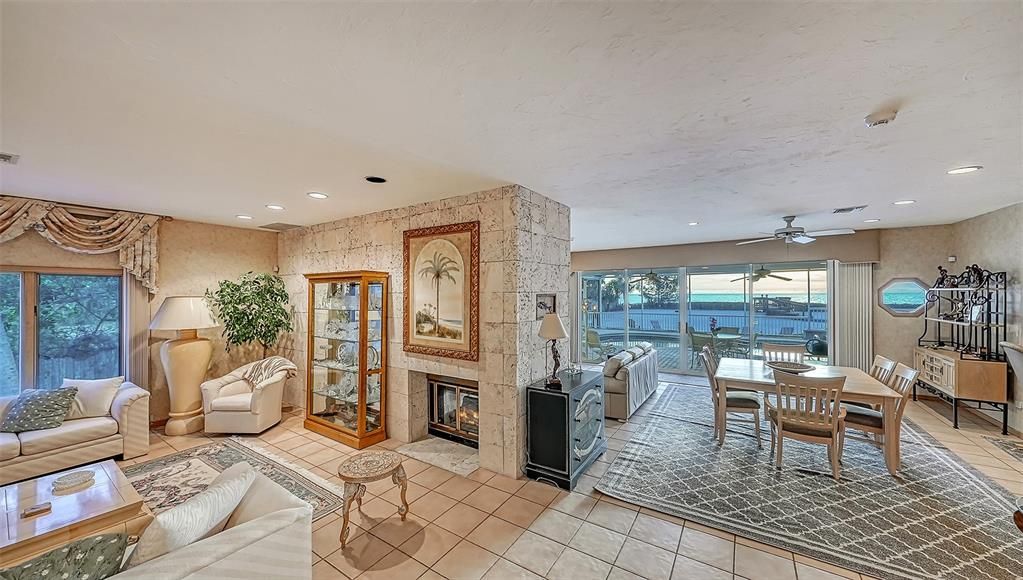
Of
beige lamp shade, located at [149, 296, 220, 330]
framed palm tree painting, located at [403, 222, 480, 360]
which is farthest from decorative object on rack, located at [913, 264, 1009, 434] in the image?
beige lamp shade, located at [149, 296, 220, 330]

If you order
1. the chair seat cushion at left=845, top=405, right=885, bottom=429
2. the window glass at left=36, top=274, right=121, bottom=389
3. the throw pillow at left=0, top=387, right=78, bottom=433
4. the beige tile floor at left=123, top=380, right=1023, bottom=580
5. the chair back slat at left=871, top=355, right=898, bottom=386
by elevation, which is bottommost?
the beige tile floor at left=123, top=380, right=1023, bottom=580

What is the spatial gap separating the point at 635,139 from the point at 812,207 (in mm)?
3012

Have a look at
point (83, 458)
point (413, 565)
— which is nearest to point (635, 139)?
point (413, 565)

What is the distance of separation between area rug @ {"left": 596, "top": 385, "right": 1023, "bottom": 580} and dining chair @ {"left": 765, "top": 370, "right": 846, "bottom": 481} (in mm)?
286

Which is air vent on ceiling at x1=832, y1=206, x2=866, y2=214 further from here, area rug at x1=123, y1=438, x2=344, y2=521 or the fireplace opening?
area rug at x1=123, y1=438, x2=344, y2=521

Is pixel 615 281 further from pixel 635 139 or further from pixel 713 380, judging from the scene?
pixel 635 139

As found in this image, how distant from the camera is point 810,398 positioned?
10.7ft

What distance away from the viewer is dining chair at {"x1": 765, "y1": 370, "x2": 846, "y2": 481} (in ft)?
10.3

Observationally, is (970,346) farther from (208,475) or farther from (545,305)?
(208,475)

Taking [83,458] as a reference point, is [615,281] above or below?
above

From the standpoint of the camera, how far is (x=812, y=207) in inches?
159

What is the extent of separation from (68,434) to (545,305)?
4.29 m

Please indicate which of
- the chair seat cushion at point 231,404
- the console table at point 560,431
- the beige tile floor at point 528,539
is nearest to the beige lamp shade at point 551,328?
the console table at point 560,431

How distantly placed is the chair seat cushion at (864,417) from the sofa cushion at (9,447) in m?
7.00
